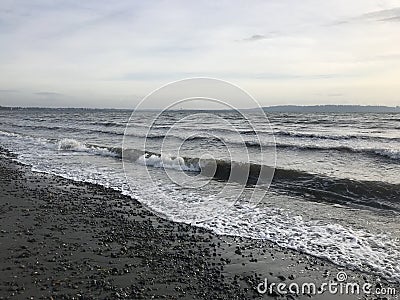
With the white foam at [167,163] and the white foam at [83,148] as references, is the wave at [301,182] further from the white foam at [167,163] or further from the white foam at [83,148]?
the white foam at [83,148]

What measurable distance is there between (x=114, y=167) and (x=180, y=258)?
45.8ft

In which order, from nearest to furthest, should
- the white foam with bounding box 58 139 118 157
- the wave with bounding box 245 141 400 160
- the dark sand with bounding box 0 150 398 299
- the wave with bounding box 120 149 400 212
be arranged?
1. the dark sand with bounding box 0 150 398 299
2. the wave with bounding box 120 149 400 212
3. the wave with bounding box 245 141 400 160
4. the white foam with bounding box 58 139 118 157

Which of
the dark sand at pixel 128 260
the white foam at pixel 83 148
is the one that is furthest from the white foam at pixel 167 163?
the dark sand at pixel 128 260

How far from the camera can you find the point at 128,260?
773cm

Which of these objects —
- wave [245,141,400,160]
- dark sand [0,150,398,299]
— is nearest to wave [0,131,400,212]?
wave [245,141,400,160]

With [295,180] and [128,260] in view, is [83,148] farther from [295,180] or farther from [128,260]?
[128,260]

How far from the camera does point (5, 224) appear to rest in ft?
31.7

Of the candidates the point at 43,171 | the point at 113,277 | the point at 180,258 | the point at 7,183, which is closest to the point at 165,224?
the point at 180,258

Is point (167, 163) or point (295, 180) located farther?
point (167, 163)

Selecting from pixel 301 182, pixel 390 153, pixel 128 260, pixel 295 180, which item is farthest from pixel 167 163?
pixel 390 153

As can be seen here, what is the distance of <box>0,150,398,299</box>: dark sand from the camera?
6457 millimetres

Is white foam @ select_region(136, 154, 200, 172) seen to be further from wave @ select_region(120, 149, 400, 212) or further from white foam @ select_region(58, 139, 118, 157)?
white foam @ select_region(58, 139, 118, 157)

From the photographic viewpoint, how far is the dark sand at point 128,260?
21.2 ft

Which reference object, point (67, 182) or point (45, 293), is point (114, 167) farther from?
point (45, 293)
